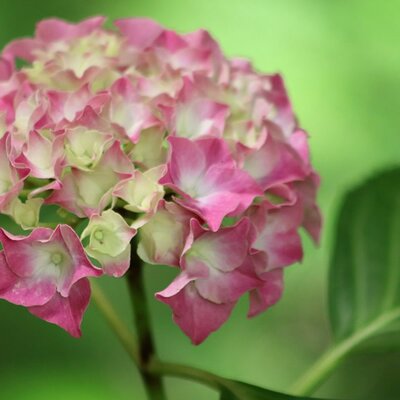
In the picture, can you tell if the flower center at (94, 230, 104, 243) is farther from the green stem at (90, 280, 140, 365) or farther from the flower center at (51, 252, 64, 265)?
the green stem at (90, 280, 140, 365)

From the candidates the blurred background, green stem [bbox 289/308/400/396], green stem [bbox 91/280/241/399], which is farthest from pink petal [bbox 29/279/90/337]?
the blurred background

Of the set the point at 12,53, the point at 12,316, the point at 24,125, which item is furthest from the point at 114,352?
the point at 24,125

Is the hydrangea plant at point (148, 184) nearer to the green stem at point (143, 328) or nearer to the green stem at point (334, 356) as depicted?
the green stem at point (143, 328)

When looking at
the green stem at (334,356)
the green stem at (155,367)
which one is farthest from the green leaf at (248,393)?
the green stem at (334,356)

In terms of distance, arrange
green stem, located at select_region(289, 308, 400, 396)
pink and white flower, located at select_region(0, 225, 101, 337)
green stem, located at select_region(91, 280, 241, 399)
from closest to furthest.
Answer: pink and white flower, located at select_region(0, 225, 101, 337)
green stem, located at select_region(91, 280, 241, 399)
green stem, located at select_region(289, 308, 400, 396)

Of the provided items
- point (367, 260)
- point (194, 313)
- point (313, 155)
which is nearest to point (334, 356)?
point (367, 260)
